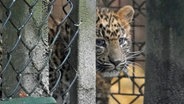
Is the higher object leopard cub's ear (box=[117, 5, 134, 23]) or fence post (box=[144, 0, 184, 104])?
leopard cub's ear (box=[117, 5, 134, 23])

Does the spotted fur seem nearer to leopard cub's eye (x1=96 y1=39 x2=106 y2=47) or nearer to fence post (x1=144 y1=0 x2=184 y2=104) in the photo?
leopard cub's eye (x1=96 y1=39 x2=106 y2=47)

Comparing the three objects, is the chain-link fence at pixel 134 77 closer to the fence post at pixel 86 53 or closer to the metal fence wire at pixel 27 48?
the fence post at pixel 86 53

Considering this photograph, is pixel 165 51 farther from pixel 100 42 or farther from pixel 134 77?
pixel 134 77

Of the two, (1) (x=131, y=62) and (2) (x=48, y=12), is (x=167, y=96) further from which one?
(1) (x=131, y=62)

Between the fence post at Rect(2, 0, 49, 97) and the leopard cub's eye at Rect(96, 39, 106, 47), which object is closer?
the fence post at Rect(2, 0, 49, 97)

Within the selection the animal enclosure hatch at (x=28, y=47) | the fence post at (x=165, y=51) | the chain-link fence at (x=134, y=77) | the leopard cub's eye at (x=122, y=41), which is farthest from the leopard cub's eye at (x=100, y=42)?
the animal enclosure hatch at (x=28, y=47)

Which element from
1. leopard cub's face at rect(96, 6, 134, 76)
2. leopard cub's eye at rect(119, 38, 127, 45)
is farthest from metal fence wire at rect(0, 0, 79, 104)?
leopard cub's eye at rect(119, 38, 127, 45)

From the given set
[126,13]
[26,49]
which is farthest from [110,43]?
[26,49]
